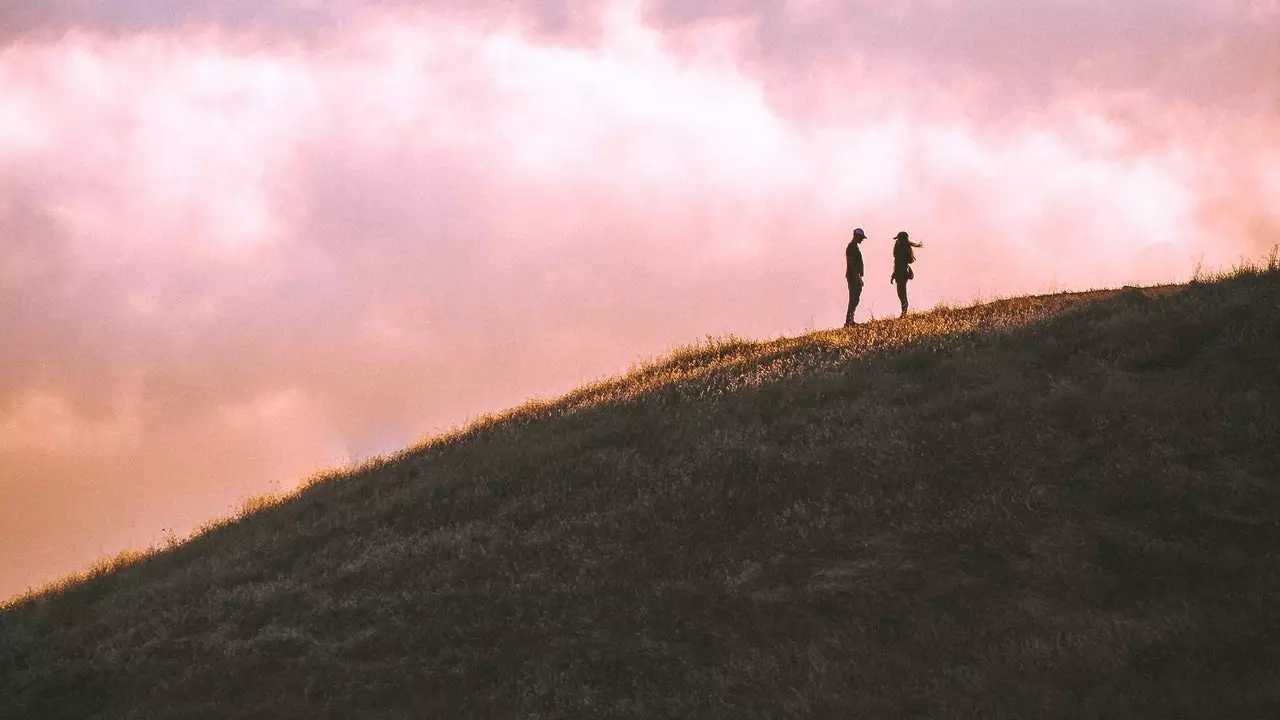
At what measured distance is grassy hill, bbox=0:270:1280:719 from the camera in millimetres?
9211

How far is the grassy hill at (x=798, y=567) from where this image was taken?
30.2ft

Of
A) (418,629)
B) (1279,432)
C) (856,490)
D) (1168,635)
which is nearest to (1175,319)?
(1279,432)

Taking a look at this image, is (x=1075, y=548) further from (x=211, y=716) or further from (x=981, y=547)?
(x=211, y=716)

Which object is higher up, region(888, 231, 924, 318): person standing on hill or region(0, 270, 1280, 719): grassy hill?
region(888, 231, 924, 318): person standing on hill

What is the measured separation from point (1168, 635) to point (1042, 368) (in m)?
8.30

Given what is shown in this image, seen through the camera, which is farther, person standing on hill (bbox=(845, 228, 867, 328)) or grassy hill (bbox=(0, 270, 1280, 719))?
person standing on hill (bbox=(845, 228, 867, 328))

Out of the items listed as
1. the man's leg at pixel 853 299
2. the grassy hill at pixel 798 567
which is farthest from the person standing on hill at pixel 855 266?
the grassy hill at pixel 798 567

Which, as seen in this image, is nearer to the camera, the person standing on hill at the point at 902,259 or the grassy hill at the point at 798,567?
the grassy hill at the point at 798,567

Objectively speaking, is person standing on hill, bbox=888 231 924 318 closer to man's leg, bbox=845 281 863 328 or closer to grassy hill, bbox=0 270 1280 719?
man's leg, bbox=845 281 863 328

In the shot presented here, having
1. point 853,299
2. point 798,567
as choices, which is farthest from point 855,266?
point 798,567

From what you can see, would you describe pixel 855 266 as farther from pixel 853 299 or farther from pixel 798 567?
pixel 798 567

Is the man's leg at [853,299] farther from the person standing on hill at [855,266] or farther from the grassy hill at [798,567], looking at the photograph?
the grassy hill at [798,567]

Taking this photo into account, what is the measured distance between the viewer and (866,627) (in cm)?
1016

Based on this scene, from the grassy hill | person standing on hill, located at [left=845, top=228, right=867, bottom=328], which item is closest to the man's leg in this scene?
person standing on hill, located at [left=845, top=228, right=867, bottom=328]
